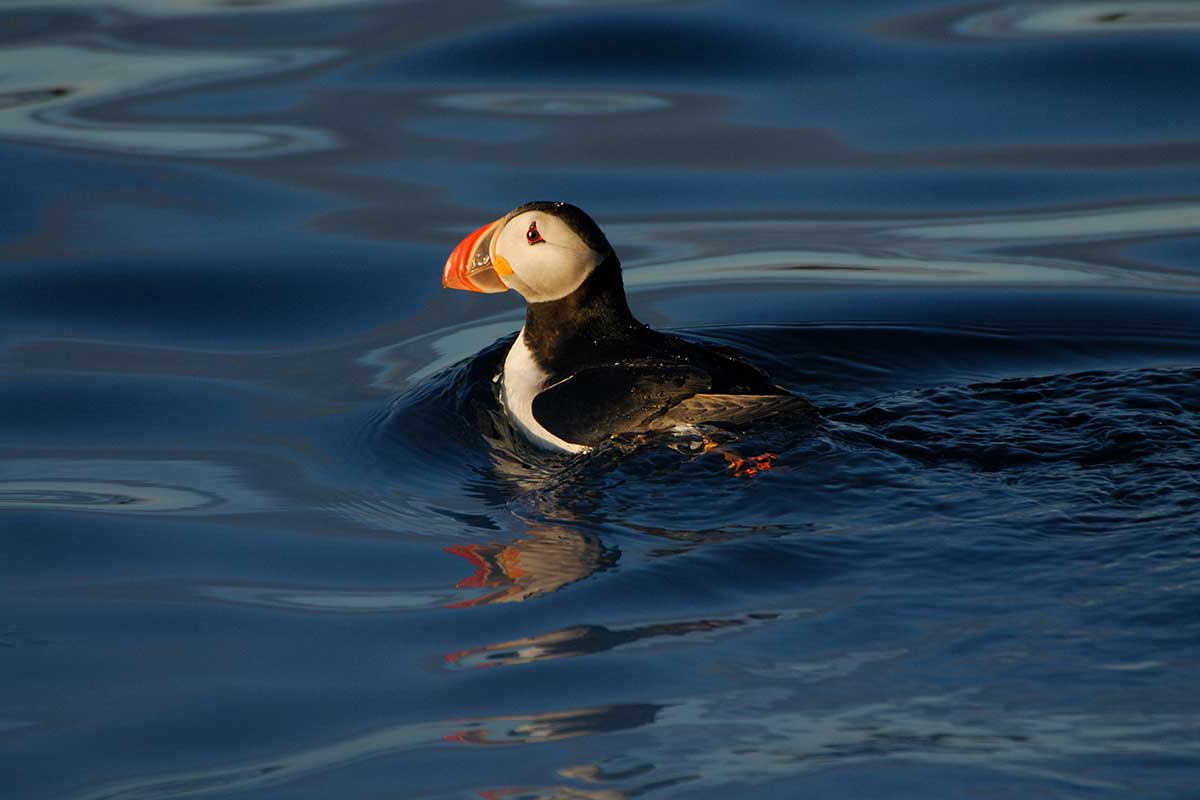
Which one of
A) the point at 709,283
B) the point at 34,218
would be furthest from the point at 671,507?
the point at 34,218

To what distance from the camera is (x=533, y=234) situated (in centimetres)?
600

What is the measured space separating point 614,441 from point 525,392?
61 cm

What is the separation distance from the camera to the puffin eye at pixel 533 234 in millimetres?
5996

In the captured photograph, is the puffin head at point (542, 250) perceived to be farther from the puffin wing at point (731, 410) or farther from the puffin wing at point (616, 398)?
the puffin wing at point (731, 410)

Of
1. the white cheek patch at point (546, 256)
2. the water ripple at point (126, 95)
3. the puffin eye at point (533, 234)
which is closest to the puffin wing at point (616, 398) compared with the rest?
the white cheek patch at point (546, 256)

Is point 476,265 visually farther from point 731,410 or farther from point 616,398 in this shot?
point 731,410

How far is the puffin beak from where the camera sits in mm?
6176

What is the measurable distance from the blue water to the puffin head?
513mm

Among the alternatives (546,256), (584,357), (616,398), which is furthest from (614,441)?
(546,256)

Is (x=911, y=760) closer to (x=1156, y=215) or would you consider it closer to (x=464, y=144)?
(x=1156, y=215)

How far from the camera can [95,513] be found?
5504 mm

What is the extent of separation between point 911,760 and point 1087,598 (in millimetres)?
960

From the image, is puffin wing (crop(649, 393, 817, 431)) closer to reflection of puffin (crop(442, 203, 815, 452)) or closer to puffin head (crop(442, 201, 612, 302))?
reflection of puffin (crop(442, 203, 815, 452))

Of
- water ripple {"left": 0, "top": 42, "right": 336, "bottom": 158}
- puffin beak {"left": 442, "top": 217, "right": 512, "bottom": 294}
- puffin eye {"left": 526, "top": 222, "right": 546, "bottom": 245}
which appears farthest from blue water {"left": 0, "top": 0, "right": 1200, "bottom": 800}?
puffin eye {"left": 526, "top": 222, "right": 546, "bottom": 245}
